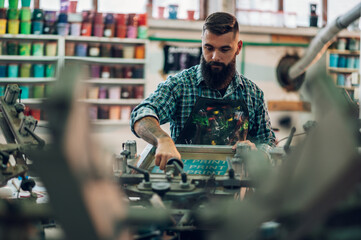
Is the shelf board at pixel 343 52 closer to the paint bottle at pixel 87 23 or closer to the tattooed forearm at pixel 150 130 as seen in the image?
the paint bottle at pixel 87 23

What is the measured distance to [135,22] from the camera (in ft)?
18.0

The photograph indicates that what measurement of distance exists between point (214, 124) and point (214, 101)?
0.13 m

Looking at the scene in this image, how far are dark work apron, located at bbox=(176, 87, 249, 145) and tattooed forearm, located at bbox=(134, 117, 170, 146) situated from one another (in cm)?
38

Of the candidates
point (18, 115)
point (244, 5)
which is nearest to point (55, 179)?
point (18, 115)

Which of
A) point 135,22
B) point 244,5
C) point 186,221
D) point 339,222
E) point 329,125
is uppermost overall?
point 244,5

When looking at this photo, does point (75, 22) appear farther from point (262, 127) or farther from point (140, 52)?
point (262, 127)

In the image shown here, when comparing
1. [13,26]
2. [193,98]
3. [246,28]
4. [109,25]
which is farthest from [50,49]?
[193,98]

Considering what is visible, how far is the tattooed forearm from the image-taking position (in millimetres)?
1642

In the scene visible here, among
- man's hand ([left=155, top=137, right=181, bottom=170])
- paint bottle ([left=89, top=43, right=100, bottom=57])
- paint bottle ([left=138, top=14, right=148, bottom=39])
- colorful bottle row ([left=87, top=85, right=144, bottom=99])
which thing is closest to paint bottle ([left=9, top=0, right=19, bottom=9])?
paint bottle ([left=89, top=43, right=100, bottom=57])

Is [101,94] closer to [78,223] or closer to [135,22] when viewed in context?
[135,22]

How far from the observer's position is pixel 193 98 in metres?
2.25

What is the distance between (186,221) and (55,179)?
22.7 inches

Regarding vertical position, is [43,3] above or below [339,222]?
above

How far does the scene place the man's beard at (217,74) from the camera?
2242 millimetres
